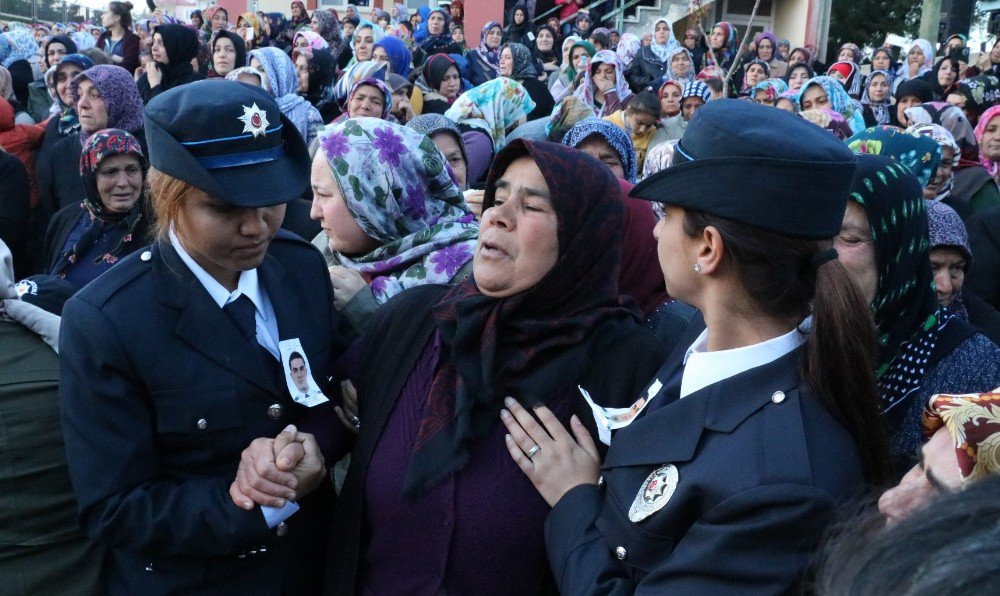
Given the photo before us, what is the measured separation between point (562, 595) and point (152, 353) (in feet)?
3.50

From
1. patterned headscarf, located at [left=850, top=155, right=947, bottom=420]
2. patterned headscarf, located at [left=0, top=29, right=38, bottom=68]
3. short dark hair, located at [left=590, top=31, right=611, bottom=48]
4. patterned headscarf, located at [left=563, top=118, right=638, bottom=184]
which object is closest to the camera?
patterned headscarf, located at [left=850, top=155, right=947, bottom=420]

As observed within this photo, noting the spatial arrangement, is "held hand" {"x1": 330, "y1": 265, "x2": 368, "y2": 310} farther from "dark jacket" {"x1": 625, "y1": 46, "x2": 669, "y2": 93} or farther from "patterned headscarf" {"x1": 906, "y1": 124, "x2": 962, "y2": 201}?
"dark jacket" {"x1": 625, "y1": 46, "x2": 669, "y2": 93}

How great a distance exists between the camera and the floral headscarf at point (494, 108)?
683 cm

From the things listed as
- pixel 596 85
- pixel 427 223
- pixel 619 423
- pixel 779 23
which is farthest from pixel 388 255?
pixel 779 23

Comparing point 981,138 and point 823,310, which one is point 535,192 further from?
point 981,138

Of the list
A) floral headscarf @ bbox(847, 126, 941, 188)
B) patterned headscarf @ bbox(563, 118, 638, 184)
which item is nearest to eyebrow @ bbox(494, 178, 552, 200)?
floral headscarf @ bbox(847, 126, 941, 188)

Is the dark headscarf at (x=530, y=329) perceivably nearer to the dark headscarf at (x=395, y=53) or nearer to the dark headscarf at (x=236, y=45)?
the dark headscarf at (x=395, y=53)

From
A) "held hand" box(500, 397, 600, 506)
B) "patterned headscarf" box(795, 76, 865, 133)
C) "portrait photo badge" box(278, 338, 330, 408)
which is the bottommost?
"patterned headscarf" box(795, 76, 865, 133)

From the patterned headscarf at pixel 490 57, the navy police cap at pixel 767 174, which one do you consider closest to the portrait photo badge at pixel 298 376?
the navy police cap at pixel 767 174

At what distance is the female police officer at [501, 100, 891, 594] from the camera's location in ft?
4.98

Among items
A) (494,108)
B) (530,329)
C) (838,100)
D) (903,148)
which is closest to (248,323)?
(530,329)

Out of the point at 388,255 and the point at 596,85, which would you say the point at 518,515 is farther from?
the point at 596,85

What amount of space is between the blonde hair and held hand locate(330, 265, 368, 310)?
60 centimetres

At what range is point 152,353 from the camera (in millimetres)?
2039
